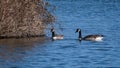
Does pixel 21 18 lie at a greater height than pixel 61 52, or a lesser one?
greater

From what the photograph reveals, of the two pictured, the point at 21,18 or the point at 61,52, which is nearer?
the point at 61,52

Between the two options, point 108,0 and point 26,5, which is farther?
point 108,0

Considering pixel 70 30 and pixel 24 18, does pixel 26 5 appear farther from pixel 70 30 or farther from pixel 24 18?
pixel 70 30

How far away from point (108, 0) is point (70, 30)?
61473 mm

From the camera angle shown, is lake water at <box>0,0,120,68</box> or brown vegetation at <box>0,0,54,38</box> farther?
brown vegetation at <box>0,0,54,38</box>

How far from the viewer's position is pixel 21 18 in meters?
31.4

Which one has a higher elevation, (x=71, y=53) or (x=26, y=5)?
(x=26, y=5)

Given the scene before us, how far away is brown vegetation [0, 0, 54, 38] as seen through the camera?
3078 cm

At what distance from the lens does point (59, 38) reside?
32438 millimetres

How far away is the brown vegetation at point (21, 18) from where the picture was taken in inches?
1212

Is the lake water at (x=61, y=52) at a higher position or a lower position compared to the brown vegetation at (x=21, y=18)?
lower

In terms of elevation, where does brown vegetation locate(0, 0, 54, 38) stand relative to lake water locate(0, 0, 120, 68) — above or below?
above

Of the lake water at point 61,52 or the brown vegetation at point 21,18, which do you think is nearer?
the lake water at point 61,52

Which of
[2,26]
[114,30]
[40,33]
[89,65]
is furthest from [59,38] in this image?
[89,65]
